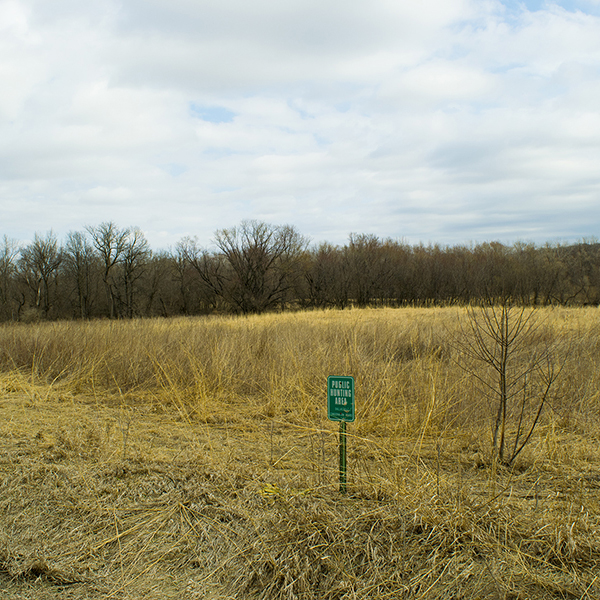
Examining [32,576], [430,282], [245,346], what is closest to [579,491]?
[32,576]

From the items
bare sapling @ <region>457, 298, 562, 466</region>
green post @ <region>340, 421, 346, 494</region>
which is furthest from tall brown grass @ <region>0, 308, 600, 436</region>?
green post @ <region>340, 421, 346, 494</region>

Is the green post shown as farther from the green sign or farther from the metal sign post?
the green sign

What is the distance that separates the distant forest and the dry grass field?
35.2 meters

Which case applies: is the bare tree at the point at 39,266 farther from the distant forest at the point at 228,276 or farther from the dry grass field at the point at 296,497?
the dry grass field at the point at 296,497

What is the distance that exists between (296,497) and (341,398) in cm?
75

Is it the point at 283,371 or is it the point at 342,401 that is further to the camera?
the point at 283,371

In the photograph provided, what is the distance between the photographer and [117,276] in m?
54.9

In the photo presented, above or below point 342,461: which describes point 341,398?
above

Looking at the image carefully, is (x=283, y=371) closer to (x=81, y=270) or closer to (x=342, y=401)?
(x=342, y=401)

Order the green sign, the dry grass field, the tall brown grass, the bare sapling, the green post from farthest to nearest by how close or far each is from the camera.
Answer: the tall brown grass < the bare sapling < the green post < the green sign < the dry grass field

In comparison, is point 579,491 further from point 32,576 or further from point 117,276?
point 117,276

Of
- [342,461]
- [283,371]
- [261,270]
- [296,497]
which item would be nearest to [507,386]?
[342,461]

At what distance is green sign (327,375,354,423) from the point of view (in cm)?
309

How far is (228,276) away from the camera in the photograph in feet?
170
